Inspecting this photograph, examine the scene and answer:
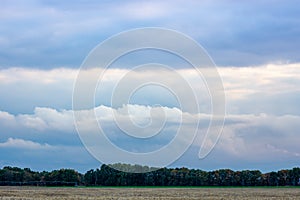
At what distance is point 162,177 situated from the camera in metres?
154

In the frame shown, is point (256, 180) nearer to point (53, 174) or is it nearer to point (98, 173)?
point (98, 173)

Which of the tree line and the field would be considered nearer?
the field

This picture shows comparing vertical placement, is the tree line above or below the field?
above

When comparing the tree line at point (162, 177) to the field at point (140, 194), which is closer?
the field at point (140, 194)

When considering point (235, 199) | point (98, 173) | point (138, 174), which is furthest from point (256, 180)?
point (235, 199)

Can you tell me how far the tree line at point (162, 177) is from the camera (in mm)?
150000

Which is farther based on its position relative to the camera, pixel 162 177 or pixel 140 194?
pixel 162 177

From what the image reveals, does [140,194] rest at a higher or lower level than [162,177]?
lower

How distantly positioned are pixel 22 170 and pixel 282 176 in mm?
65688

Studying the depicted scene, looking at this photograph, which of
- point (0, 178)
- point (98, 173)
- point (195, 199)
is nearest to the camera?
point (195, 199)

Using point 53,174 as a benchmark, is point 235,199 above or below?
below

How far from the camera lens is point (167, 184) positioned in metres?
152

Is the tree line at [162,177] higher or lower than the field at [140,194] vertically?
higher

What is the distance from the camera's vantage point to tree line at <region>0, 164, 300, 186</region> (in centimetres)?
15000
